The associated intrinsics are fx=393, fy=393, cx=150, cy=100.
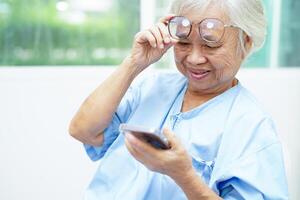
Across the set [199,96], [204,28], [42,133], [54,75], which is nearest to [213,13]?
[204,28]

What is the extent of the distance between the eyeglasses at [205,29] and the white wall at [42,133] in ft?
3.12

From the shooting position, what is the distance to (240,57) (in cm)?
114

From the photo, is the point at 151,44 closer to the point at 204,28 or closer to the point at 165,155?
the point at 204,28

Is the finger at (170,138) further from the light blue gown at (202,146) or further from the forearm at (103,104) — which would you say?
the forearm at (103,104)

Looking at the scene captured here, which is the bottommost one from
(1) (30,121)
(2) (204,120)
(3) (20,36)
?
(1) (30,121)

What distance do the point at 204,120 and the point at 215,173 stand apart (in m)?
0.17

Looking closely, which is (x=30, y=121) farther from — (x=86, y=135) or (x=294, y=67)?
(x=294, y=67)

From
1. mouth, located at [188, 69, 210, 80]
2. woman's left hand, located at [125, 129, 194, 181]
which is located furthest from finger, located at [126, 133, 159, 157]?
mouth, located at [188, 69, 210, 80]

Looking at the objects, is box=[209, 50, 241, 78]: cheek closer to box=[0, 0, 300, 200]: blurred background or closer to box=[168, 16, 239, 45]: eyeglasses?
box=[168, 16, 239, 45]: eyeglasses

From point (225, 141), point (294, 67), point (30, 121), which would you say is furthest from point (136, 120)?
point (294, 67)

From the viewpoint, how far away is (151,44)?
115 centimetres

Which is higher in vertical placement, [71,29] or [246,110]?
[71,29]

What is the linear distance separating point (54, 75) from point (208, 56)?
106 cm

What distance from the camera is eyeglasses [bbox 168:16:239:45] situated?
105 centimetres
